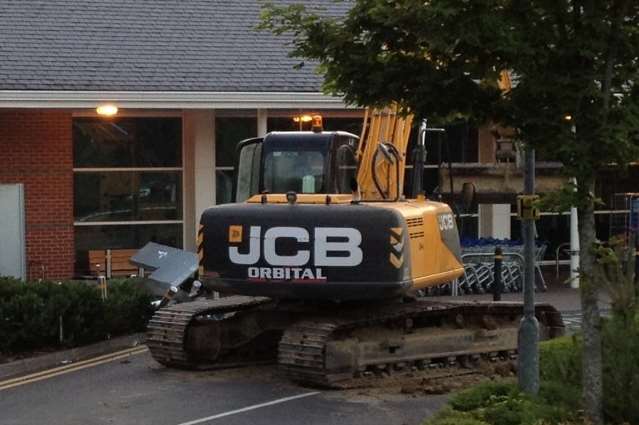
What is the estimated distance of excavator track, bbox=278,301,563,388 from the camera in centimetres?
1287

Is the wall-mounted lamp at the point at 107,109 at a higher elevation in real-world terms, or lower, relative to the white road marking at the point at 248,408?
higher

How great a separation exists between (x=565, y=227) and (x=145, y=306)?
477 inches

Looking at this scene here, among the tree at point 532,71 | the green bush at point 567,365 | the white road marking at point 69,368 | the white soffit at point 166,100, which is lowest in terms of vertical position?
the white road marking at point 69,368

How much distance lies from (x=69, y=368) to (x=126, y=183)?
831cm

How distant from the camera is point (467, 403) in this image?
9586mm

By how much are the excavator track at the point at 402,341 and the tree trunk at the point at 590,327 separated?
4.41 m

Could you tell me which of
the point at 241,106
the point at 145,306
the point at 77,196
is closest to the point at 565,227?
the point at 241,106

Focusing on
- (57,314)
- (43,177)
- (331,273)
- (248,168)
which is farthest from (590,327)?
(43,177)

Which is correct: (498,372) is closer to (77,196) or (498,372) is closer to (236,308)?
(236,308)

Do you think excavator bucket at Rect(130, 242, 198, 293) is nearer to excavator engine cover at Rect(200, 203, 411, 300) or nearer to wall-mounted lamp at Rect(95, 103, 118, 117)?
wall-mounted lamp at Rect(95, 103, 118, 117)

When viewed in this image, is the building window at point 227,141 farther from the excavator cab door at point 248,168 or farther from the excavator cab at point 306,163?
the excavator cab at point 306,163

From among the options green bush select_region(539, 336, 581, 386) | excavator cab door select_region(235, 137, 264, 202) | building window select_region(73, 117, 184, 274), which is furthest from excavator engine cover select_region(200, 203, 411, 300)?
building window select_region(73, 117, 184, 274)

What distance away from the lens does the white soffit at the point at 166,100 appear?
19.4m

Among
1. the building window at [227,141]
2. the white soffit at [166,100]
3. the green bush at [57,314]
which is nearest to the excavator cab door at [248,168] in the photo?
the green bush at [57,314]
